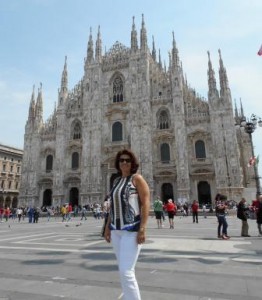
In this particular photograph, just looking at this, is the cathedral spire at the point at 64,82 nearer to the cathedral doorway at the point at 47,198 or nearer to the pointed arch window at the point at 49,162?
the pointed arch window at the point at 49,162

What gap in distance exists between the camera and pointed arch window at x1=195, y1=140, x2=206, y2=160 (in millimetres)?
31250

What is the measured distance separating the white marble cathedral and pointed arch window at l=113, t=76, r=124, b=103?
15 centimetres

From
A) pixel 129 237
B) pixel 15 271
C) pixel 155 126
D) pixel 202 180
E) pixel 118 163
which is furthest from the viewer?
pixel 155 126

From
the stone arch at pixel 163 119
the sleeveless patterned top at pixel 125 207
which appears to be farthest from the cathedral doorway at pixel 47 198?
the sleeveless patterned top at pixel 125 207

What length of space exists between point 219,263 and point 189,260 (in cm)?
60

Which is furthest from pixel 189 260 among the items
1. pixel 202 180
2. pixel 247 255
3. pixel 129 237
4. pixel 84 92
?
pixel 84 92

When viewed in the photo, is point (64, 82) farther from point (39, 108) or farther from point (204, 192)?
point (204, 192)

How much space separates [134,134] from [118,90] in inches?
313

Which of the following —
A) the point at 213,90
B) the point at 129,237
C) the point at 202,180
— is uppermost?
the point at 213,90

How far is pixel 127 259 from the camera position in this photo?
2500mm

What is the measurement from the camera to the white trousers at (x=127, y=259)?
7.88ft

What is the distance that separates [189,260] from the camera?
215 inches

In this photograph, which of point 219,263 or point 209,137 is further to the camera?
point 209,137

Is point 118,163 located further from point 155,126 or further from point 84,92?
point 84,92
